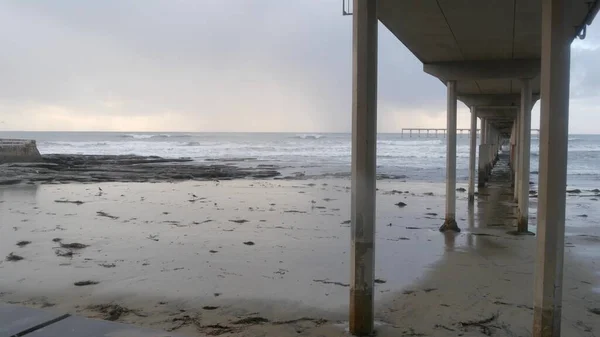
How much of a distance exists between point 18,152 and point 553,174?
123 feet

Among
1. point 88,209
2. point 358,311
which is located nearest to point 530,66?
point 358,311

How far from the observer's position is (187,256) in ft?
29.3

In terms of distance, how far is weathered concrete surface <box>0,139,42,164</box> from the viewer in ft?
110

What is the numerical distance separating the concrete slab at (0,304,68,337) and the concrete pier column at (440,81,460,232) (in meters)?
9.66

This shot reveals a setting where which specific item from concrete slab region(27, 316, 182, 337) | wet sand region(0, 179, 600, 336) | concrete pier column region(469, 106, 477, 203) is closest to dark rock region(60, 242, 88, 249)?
wet sand region(0, 179, 600, 336)

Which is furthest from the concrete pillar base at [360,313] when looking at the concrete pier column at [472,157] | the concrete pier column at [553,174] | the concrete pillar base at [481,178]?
the concrete pillar base at [481,178]

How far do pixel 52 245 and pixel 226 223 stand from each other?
417 centimetres

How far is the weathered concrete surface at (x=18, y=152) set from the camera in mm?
33575

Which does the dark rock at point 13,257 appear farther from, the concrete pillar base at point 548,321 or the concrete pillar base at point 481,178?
the concrete pillar base at point 481,178

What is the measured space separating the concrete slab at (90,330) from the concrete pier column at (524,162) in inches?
402

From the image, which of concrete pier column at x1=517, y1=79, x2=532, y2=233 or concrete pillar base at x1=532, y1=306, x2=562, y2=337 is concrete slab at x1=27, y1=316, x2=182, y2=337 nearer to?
concrete pillar base at x1=532, y1=306, x2=562, y2=337

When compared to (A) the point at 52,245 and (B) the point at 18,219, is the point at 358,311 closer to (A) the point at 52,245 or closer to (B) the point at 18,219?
(A) the point at 52,245

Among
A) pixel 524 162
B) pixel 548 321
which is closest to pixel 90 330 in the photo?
pixel 548 321

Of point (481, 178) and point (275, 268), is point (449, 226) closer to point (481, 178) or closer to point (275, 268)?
point (275, 268)
